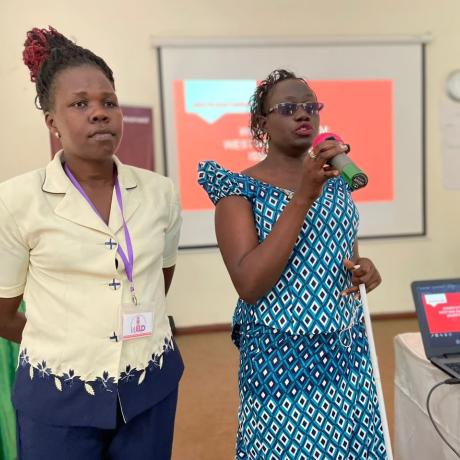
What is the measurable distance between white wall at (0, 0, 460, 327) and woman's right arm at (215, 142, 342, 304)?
9.85ft

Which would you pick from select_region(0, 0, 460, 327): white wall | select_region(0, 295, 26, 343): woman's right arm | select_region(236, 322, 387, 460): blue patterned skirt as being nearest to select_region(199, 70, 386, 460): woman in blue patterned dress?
select_region(236, 322, 387, 460): blue patterned skirt

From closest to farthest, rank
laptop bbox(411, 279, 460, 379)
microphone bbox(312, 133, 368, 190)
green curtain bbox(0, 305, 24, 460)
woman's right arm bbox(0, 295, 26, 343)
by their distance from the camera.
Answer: microphone bbox(312, 133, 368, 190), woman's right arm bbox(0, 295, 26, 343), laptop bbox(411, 279, 460, 379), green curtain bbox(0, 305, 24, 460)

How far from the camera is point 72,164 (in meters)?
0.98

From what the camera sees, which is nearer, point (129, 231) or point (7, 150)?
point (129, 231)

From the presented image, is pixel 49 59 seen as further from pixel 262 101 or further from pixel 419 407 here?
pixel 419 407

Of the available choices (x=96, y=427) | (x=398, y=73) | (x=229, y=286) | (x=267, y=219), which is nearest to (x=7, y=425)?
(x=96, y=427)

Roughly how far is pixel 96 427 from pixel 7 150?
3409 mm

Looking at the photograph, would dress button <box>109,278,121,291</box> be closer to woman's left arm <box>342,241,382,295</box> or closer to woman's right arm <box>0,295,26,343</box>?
woman's right arm <box>0,295,26,343</box>

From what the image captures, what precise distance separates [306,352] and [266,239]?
0.28 meters

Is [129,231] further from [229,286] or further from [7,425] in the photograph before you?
[229,286]

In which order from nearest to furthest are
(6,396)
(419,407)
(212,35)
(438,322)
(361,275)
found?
(361,275) < (438,322) < (419,407) < (6,396) < (212,35)

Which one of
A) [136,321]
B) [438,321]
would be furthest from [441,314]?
[136,321]

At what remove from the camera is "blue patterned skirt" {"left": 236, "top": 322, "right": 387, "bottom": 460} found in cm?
104

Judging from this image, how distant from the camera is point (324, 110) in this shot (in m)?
3.96
